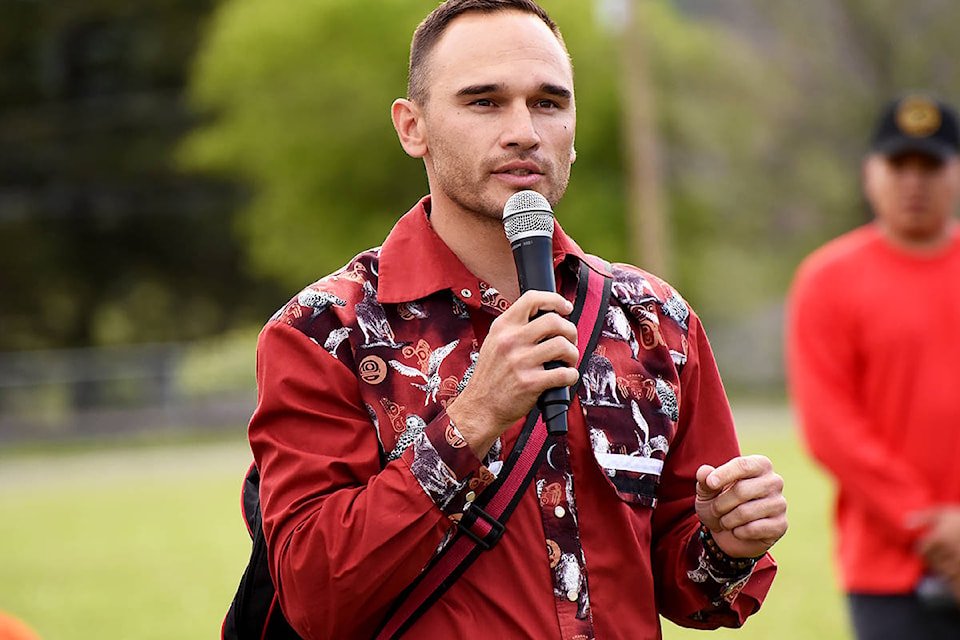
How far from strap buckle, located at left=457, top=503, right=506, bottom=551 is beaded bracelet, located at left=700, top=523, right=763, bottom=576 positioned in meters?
0.50

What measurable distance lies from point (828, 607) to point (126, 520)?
32.1ft

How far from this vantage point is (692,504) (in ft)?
10.5

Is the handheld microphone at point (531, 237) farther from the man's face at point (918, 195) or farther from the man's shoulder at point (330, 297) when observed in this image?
the man's face at point (918, 195)

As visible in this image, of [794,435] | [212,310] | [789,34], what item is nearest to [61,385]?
[212,310]

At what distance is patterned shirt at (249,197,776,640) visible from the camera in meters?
2.67

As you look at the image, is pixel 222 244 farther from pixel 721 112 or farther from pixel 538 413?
pixel 538 413

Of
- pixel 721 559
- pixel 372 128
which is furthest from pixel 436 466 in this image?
pixel 372 128

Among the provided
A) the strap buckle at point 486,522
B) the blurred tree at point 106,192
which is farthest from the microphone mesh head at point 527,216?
the blurred tree at point 106,192

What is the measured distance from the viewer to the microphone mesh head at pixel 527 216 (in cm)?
286

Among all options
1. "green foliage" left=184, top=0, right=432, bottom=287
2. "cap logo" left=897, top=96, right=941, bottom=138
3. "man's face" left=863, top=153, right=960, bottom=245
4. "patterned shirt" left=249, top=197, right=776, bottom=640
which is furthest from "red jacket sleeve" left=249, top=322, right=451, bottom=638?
"green foliage" left=184, top=0, right=432, bottom=287

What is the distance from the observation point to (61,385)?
3108 centimetres

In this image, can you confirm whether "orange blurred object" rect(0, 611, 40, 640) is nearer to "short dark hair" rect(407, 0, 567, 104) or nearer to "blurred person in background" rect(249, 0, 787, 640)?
"blurred person in background" rect(249, 0, 787, 640)

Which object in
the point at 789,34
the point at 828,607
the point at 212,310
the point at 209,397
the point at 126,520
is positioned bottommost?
the point at 828,607

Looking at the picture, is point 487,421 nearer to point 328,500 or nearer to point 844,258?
point 328,500
